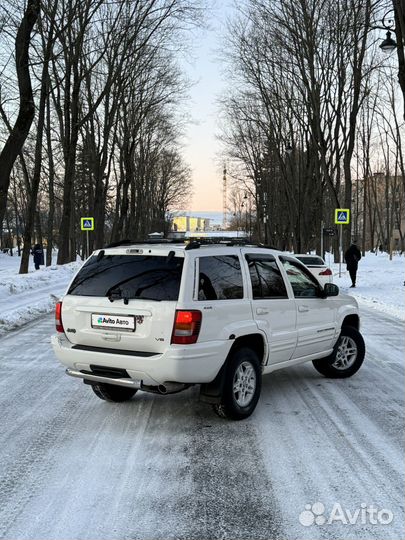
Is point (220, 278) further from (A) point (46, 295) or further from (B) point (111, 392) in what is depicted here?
(A) point (46, 295)

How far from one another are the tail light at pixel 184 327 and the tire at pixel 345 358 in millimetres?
2779

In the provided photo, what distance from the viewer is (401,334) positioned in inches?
409

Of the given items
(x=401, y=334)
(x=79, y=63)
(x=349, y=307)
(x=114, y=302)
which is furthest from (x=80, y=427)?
(x=79, y=63)

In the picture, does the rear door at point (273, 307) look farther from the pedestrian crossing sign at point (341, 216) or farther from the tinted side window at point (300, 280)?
the pedestrian crossing sign at point (341, 216)

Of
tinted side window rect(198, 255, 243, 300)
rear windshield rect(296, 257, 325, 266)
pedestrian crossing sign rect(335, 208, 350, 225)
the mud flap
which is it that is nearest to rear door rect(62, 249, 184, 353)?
tinted side window rect(198, 255, 243, 300)

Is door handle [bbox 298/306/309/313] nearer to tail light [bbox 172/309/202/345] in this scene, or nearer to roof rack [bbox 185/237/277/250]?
roof rack [bbox 185/237/277/250]

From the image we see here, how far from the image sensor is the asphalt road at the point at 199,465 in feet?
11.1

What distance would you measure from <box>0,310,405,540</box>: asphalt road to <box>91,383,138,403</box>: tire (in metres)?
0.12

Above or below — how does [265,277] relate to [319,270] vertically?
above

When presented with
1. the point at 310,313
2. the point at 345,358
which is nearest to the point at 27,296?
the point at 345,358

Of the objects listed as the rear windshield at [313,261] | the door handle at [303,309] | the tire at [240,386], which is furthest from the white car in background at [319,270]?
the tire at [240,386]

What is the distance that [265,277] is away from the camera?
5902 mm

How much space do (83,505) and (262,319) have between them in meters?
2.66

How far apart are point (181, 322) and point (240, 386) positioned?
1061 millimetres
